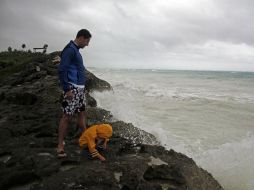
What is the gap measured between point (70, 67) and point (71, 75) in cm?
11

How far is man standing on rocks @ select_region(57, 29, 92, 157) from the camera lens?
475 centimetres

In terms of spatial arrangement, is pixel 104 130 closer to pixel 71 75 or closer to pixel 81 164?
pixel 81 164

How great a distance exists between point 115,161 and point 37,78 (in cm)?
827

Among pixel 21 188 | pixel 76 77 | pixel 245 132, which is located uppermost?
pixel 76 77

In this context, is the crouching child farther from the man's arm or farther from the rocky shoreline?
the man's arm

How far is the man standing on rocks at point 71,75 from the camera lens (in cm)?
475

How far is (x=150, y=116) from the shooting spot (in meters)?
12.9

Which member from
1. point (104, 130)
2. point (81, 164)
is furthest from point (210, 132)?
point (81, 164)

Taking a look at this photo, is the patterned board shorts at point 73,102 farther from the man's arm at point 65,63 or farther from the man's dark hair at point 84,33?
the man's dark hair at point 84,33

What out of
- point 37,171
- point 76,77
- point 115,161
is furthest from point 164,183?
point 76,77

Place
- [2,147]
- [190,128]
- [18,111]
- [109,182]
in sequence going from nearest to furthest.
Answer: [109,182], [2,147], [18,111], [190,128]

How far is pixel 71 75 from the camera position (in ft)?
15.9

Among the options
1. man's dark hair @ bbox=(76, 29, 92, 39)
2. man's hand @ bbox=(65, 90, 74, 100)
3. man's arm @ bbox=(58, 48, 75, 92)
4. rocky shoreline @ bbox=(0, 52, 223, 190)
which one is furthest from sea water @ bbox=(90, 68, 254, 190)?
man's dark hair @ bbox=(76, 29, 92, 39)

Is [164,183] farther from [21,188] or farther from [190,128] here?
[190,128]
